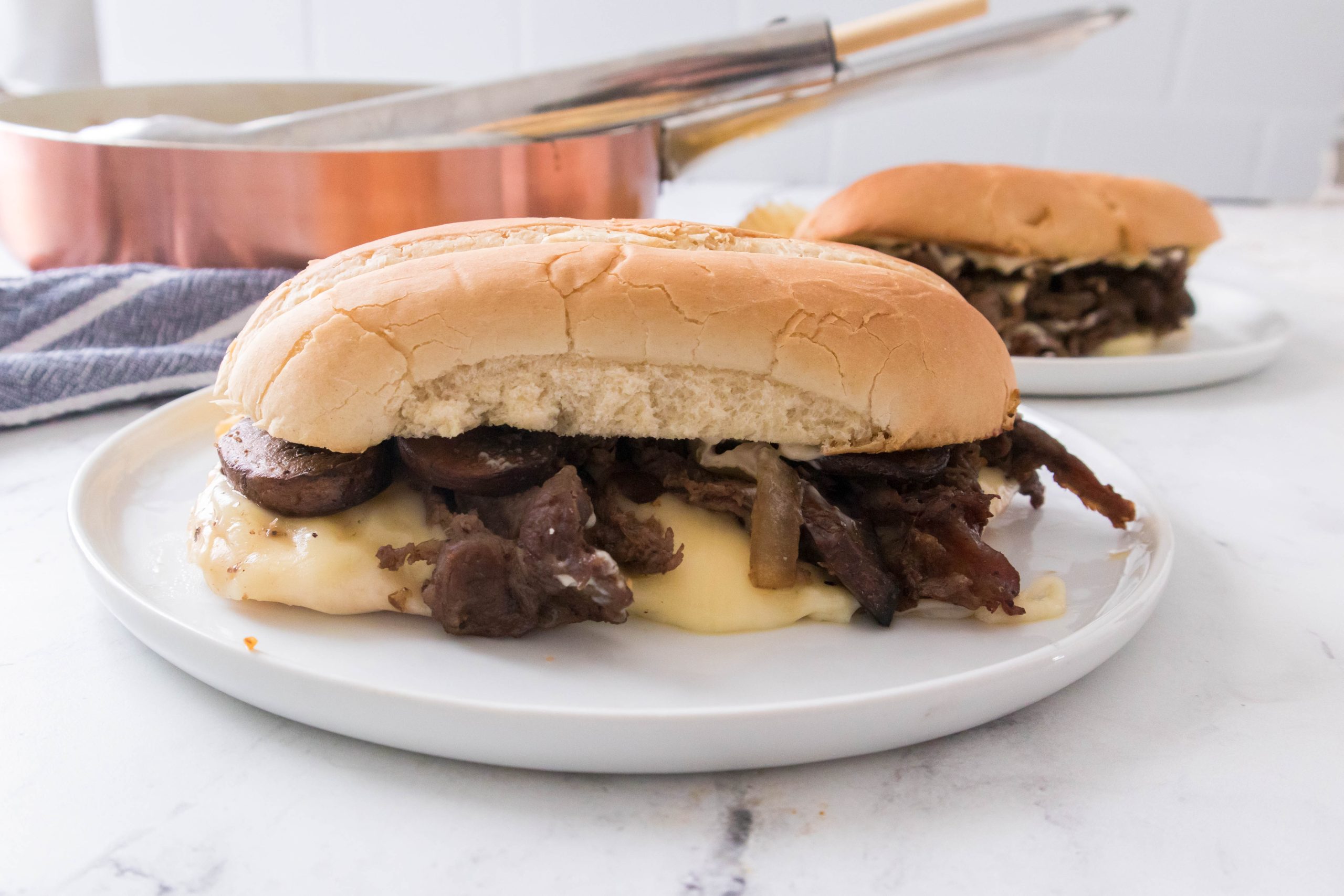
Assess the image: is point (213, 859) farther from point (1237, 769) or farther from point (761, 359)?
point (1237, 769)

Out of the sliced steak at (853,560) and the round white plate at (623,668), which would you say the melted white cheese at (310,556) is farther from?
the sliced steak at (853,560)

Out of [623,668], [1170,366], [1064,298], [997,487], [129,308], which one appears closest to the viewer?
[623,668]

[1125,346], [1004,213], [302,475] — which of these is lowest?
[1125,346]

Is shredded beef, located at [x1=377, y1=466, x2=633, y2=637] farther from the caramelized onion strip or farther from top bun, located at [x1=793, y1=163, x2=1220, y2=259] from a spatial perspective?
top bun, located at [x1=793, y1=163, x2=1220, y2=259]

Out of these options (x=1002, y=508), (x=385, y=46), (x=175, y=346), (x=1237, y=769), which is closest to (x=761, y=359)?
(x=1002, y=508)

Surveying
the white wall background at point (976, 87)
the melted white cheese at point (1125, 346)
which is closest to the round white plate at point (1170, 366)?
the melted white cheese at point (1125, 346)

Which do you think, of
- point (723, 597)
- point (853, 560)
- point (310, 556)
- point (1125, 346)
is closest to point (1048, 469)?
point (853, 560)

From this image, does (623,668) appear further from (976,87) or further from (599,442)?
(976,87)

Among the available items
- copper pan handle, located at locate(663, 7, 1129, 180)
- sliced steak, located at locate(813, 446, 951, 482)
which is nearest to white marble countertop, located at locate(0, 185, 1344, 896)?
sliced steak, located at locate(813, 446, 951, 482)
